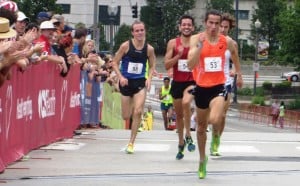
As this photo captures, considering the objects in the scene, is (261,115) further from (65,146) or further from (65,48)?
(65,146)

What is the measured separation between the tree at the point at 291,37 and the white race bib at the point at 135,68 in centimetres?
5272

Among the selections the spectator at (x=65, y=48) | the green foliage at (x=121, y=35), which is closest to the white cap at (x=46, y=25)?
the spectator at (x=65, y=48)

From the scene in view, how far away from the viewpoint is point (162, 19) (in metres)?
98.7

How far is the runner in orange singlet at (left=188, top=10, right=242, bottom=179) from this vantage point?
11.1 metres

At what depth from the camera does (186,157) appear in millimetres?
13641

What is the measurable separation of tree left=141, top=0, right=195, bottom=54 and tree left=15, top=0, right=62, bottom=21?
5076 centimetres

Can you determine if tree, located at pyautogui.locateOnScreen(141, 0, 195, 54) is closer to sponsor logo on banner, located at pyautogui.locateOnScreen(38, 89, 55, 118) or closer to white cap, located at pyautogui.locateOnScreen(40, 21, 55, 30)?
sponsor logo on banner, located at pyautogui.locateOnScreen(38, 89, 55, 118)

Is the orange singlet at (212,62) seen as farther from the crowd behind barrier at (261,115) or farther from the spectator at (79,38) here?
the crowd behind barrier at (261,115)

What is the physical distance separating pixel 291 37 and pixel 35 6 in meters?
27.0

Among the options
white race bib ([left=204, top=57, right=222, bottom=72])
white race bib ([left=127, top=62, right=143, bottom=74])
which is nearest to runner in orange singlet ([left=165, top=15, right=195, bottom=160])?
white race bib ([left=127, top=62, right=143, bottom=74])

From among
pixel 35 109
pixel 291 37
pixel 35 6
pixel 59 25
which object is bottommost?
pixel 35 109

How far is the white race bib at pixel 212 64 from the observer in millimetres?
11398

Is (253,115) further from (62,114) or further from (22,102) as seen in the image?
(22,102)

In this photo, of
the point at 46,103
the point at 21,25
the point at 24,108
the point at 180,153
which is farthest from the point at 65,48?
the point at 180,153
